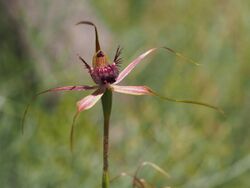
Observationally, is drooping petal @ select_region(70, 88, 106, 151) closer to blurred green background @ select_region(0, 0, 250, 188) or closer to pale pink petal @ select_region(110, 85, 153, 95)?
pale pink petal @ select_region(110, 85, 153, 95)

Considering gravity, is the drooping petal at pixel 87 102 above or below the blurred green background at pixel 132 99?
above

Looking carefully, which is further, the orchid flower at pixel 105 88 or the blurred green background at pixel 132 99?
the blurred green background at pixel 132 99

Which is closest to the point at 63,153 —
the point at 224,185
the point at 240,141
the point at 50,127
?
the point at 50,127

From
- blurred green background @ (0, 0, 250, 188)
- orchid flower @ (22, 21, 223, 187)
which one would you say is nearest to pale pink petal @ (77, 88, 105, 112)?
orchid flower @ (22, 21, 223, 187)

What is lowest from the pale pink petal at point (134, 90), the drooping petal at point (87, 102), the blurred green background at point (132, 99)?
the blurred green background at point (132, 99)

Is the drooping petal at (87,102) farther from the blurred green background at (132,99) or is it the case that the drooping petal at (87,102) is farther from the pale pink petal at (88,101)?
the blurred green background at (132,99)

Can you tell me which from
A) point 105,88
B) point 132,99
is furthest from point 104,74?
point 132,99

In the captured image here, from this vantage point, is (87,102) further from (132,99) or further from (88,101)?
(132,99)

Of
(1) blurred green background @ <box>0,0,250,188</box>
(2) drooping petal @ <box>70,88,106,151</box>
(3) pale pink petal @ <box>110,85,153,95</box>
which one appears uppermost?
(3) pale pink petal @ <box>110,85,153,95</box>

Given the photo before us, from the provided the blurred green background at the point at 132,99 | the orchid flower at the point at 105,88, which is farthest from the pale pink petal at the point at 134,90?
the blurred green background at the point at 132,99
